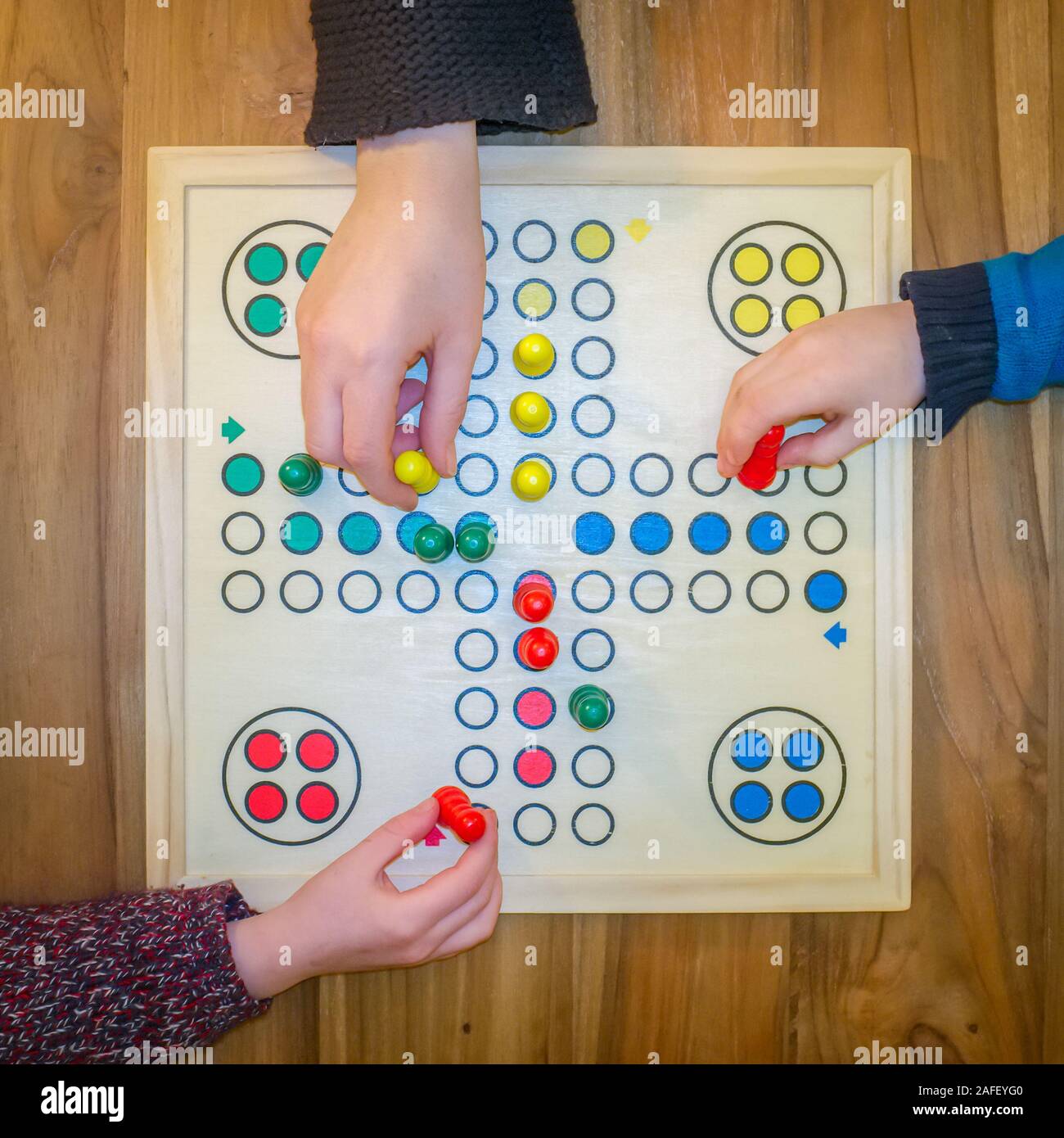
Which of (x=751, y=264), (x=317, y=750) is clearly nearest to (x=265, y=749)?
(x=317, y=750)

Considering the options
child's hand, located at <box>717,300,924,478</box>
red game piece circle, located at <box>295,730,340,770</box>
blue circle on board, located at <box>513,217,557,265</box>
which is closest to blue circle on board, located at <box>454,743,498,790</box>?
red game piece circle, located at <box>295,730,340,770</box>

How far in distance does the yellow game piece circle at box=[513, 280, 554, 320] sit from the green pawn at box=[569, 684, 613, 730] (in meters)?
0.33

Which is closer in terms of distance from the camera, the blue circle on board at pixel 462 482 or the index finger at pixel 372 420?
the index finger at pixel 372 420

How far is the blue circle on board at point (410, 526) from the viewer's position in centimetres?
76

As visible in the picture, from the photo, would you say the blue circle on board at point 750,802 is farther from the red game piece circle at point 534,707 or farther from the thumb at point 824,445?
the thumb at point 824,445

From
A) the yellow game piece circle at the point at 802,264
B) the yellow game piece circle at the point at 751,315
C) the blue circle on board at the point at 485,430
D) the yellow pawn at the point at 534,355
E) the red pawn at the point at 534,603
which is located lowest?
the red pawn at the point at 534,603

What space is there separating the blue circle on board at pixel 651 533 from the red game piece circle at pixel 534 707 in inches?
6.0

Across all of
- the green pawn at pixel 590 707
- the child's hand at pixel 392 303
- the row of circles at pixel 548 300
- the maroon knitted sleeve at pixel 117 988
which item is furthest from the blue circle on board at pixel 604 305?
the maroon knitted sleeve at pixel 117 988

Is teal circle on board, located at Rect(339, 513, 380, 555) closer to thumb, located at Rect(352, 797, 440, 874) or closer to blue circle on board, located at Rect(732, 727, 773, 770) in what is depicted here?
thumb, located at Rect(352, 797, 440, 874)

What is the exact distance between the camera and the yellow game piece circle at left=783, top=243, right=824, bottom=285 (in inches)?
30.0

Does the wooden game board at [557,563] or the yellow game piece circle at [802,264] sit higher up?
the yellow game piece circle at [802,264]

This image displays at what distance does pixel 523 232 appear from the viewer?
0.76 metres
